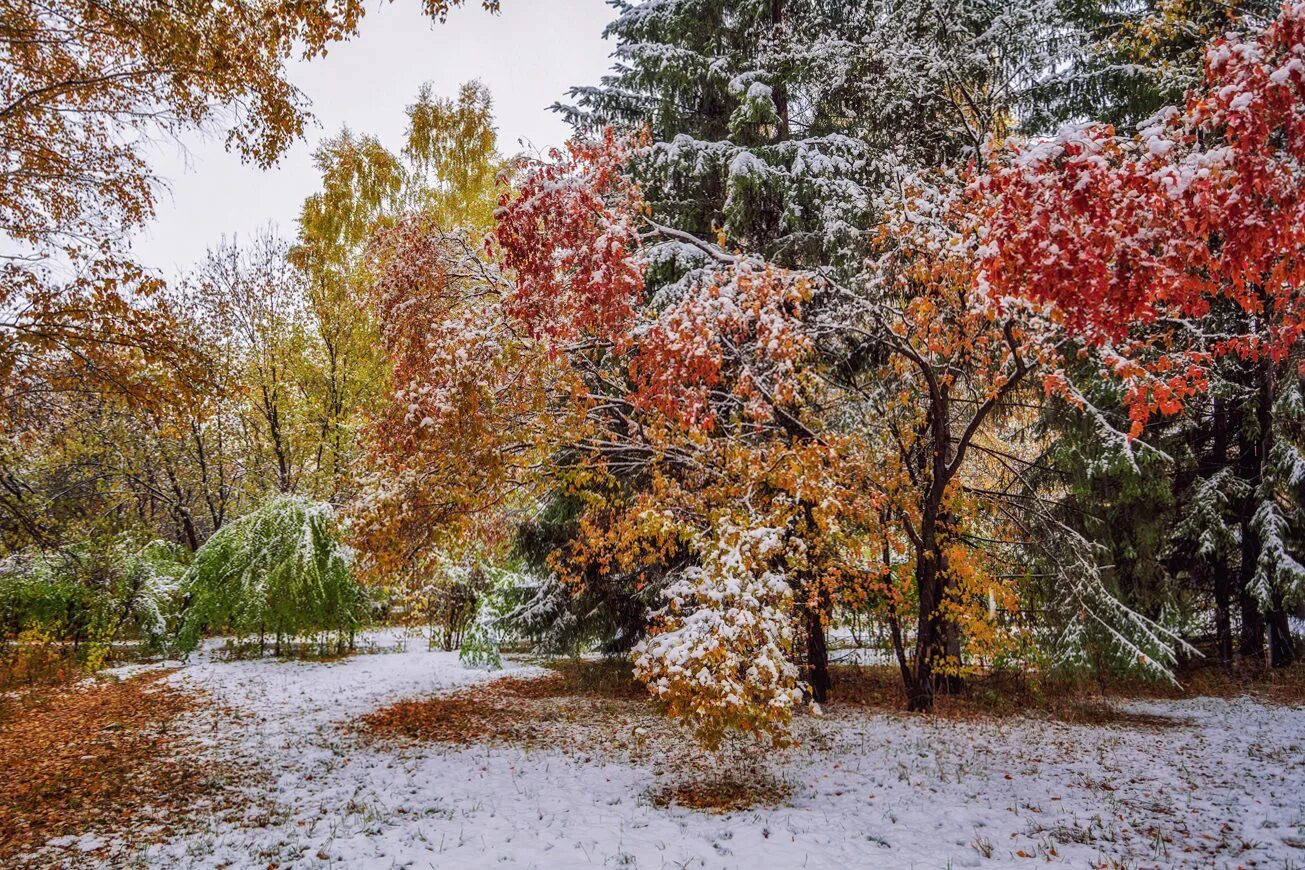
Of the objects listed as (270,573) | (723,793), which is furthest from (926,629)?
(270,573)

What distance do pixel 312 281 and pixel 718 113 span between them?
40.9 ft

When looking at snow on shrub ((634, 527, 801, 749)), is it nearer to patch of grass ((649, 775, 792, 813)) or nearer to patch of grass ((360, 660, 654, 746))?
patch of grass ((649, 775, 792, 813))

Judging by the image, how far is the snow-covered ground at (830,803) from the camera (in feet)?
15.3

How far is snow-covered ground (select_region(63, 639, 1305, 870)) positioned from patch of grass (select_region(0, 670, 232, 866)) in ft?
1.68

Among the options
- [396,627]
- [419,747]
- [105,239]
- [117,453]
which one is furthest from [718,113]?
[396,627]

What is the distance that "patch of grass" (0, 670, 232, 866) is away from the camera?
5355mm

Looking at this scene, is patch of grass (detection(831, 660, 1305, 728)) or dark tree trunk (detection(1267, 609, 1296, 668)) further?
dark tree trunk (detection(1267, 609, 1296, 668))

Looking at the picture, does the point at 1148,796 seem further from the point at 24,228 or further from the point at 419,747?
the point at 24,228

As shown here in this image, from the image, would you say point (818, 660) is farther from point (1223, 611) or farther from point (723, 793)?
point (1223, 611)

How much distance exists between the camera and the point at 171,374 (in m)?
7.62

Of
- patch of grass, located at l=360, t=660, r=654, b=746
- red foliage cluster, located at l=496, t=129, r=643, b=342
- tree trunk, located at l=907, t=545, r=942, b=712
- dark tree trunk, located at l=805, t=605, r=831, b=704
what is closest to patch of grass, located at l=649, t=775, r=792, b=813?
patch of grass, located at l=360, t=660, r=654, b=746

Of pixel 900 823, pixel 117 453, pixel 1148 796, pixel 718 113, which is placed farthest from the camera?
pixel 117 453

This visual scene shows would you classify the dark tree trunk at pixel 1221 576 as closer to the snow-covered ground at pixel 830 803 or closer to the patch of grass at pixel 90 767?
the snow-covered ground at pixel 830 803

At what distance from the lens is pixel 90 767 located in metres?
6.82
